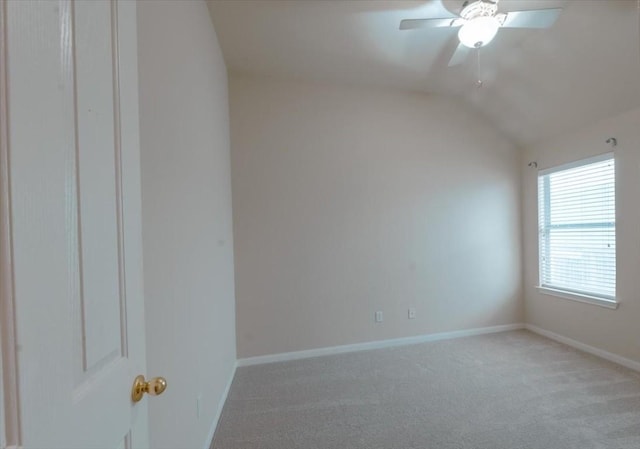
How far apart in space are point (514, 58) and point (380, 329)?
3040 millimetres

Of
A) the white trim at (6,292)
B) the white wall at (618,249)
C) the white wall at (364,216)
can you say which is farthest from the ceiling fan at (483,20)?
the white trim at (6,292)

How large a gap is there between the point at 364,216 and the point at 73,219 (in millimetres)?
2922

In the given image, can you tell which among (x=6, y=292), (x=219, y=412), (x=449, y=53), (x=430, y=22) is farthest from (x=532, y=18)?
(x=219, y=412)

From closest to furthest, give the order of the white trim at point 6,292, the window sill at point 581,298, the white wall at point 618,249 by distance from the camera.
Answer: the white trim at point 6,292 → the white wall at point 618,249 → the window sill at point 581,298

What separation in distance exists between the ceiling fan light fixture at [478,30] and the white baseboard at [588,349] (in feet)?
10.2

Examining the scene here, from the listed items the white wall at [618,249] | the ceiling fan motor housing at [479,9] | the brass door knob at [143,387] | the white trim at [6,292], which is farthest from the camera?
the white wall at [618,249]

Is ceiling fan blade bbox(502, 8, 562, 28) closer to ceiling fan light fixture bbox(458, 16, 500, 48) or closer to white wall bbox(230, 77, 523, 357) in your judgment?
ceiling fan light fixture bbox(458, 16, 500, 48)

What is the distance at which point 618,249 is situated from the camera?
2.75m

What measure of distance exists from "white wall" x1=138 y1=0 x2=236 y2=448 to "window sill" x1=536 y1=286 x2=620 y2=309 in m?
3.64

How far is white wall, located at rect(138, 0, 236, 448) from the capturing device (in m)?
1.14

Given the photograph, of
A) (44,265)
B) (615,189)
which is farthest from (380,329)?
(44,265)

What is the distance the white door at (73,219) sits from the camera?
1.29 feet

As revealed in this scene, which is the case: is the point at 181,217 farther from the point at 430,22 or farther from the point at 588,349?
the point at 588,349

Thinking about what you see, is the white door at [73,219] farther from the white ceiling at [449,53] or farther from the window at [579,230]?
the window at [579,230]
